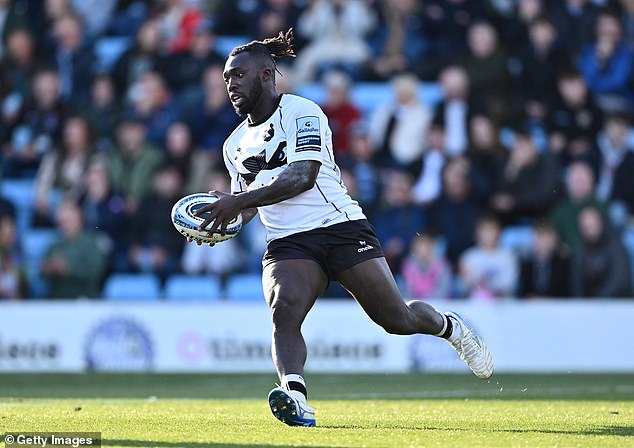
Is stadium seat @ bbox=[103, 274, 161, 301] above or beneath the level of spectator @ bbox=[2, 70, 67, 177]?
beneath

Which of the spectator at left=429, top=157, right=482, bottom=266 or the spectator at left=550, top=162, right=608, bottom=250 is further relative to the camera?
the spectator at left=429, top=157, right=482, bottom=266

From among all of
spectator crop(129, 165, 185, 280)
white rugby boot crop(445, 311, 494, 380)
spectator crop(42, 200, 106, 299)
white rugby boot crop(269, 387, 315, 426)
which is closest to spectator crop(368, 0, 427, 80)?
spectator crop(129, 165, 185, 280)

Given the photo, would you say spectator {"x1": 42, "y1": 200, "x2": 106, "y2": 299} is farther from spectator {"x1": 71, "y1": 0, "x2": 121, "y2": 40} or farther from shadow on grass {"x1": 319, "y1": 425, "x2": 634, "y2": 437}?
shadow on grass {"x1": 319, "y1": 425, "x2": 634, "y2": 437}

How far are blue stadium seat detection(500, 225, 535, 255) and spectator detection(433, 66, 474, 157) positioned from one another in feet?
4.31

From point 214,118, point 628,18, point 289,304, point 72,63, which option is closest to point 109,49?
point 72,63

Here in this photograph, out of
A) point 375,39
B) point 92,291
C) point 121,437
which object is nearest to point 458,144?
point 375,39

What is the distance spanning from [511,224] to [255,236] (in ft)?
10.7

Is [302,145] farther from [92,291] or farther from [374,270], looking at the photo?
[92,291]

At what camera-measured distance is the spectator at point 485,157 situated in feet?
52.4

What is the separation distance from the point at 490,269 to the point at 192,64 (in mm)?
5581

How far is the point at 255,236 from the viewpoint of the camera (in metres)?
16.2

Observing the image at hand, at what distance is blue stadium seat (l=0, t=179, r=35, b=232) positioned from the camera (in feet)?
58.7

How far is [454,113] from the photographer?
54.6 ft

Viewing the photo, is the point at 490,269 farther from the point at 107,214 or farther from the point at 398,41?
the point at 107,214
